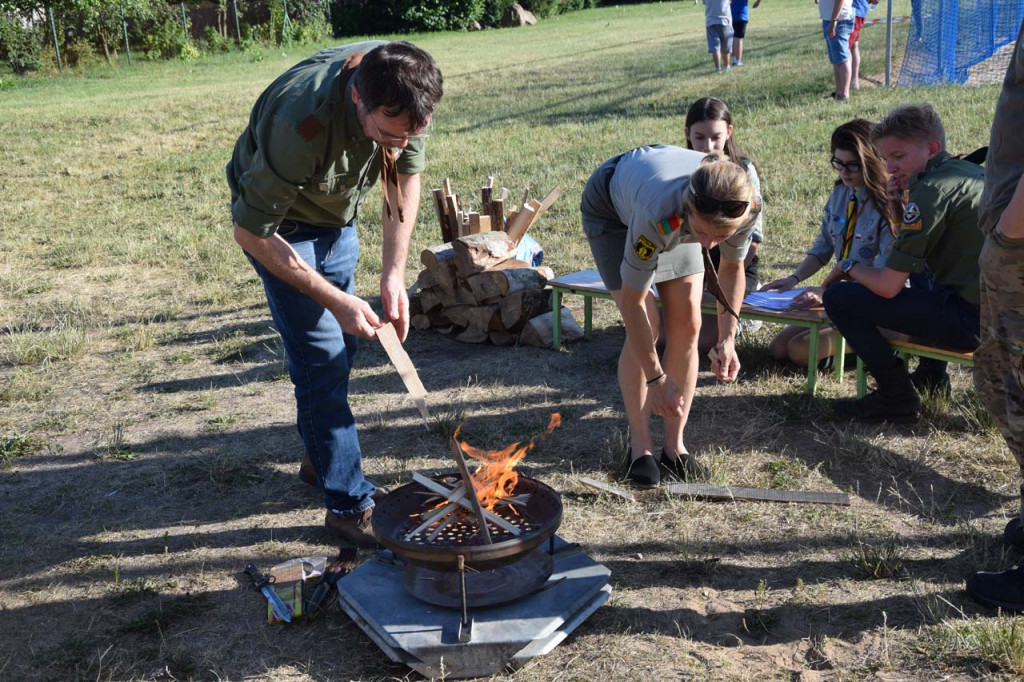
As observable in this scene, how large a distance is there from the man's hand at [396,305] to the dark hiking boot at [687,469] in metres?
1.45

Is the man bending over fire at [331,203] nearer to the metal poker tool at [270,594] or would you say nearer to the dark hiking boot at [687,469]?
the metal poker tool at [270,594]

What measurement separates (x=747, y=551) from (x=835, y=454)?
0.99 meters

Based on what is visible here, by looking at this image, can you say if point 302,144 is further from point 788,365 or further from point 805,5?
point 805,5

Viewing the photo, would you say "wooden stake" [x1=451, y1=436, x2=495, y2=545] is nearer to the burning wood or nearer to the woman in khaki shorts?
the burning wood

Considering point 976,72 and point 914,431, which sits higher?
point 976,72

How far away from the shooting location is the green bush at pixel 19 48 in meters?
22.2

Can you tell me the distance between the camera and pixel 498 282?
6332 mm

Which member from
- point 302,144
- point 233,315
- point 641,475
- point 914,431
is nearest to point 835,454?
point 914,431

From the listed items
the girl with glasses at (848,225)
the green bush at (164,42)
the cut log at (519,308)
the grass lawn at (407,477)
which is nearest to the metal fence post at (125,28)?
the green bush at (164,42)

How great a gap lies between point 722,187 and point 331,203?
1.45 metres

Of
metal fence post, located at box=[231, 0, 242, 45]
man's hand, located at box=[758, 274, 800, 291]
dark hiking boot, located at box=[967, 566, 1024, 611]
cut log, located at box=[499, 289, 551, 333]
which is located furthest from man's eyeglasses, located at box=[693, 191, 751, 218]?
metal fence post, located at box=[231, 0, 242, 45]

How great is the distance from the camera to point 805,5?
1218 inches

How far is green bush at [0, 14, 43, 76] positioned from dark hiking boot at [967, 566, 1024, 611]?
23.9 meters

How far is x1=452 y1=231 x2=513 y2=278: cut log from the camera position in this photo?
6.31m
